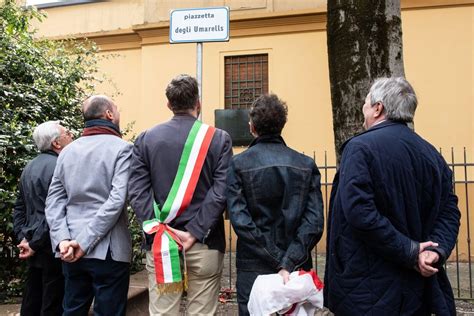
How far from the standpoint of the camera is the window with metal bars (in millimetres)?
8875

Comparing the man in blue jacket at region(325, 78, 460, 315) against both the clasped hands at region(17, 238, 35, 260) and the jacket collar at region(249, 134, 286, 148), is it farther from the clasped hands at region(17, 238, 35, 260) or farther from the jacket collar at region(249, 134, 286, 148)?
the clasped hands at region(17, 238, 35, 260)

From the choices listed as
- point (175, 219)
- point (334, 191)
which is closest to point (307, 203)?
point (334, 191)

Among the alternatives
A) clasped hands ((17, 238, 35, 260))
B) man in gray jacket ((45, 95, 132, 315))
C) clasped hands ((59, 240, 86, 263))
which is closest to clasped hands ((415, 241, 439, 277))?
man in gray jacket ((45, 95, 132, 315))

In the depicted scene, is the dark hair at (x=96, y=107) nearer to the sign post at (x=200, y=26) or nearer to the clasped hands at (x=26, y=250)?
the clasped hands at (x=26, y=250)

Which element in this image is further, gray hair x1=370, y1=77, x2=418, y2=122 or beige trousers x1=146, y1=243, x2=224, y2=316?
beige trousers x1=146, y1=243, x2=224, y2=316

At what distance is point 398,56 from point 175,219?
2.53 meters

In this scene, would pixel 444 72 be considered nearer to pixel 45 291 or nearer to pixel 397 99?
pixel 397 99

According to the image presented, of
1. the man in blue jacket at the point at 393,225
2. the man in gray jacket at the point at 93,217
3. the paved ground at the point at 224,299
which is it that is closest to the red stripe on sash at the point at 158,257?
the man in gray jacket at the point at 93,217

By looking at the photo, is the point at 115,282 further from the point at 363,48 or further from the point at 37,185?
the point at 363,48

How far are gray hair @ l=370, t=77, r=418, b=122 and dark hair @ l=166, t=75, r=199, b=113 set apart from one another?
1.12m

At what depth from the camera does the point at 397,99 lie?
244 cm

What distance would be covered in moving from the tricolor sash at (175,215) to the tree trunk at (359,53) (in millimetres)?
1684

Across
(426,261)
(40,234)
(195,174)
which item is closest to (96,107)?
(195,174)

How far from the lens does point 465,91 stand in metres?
7.81
